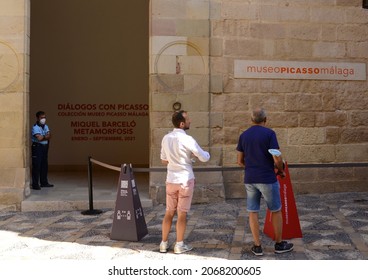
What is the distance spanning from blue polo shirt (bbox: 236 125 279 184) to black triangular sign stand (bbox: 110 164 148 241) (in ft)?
5.28

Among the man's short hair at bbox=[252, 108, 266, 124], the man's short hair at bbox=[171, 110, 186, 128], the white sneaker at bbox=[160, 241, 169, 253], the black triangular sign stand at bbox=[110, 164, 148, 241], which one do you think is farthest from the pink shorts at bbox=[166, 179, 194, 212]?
the man's short hair at bbox=[252, 108, 266, 124]

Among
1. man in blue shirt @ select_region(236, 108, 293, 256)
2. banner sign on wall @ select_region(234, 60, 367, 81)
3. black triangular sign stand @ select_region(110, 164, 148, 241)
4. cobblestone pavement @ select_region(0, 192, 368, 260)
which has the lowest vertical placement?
cobblestone pavement @ select_region(0, 192, 368, 260)

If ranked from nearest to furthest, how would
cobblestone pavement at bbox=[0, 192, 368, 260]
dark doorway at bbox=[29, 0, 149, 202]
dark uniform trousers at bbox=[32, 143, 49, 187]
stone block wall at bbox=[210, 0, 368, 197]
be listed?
cobblestone pavement at bbox=[0, 192, 368, 260], stone block wall at bbox=[210, 0, 368, 197], dark uniform trousers at bbox=[32, 143, 49, 187], dark doorway at bbox=[29, 0, 149, 202]

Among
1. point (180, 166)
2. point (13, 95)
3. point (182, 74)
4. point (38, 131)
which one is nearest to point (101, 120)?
point (38, 131)

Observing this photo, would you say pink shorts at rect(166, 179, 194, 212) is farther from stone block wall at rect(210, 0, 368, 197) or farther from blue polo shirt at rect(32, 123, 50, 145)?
blue polo shirt at rect(32, 123, 50, 145)

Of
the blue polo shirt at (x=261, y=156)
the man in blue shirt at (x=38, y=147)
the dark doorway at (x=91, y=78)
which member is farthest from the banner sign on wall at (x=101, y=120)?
the blue polo shirt at (x=261, y=156)

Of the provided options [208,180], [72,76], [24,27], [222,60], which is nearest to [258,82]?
[222,60]

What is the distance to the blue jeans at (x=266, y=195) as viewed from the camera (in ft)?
16.1

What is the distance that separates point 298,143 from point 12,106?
537 cm

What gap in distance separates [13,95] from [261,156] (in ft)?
16.7

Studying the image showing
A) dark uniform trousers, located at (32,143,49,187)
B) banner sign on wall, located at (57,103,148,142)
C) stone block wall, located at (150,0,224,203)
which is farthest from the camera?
banner sign on wall, located at (57,103,148,142)

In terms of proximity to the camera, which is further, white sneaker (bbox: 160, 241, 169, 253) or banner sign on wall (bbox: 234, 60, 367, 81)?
banner sign on wall (bbox: 234, 60, 367, 81)

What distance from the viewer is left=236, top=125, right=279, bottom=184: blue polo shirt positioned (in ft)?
16.0

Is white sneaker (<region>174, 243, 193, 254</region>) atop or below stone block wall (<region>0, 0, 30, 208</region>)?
Answer: below
